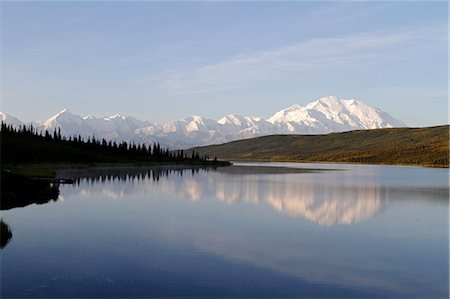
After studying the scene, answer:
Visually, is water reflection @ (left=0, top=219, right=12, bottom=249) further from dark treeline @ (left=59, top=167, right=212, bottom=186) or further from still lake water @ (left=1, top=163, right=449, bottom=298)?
dark treeline @ (left=59, top=167, right=212, bottom=186)

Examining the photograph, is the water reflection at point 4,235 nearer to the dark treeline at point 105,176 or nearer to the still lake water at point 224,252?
the still lake water at point 224,252

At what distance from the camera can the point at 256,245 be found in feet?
112

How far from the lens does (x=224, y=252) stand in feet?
102

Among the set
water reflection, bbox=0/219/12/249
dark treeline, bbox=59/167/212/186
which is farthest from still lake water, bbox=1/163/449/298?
dark treeline, bbox=59/167/212/186

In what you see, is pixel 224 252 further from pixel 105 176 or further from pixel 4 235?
pixel 105 176

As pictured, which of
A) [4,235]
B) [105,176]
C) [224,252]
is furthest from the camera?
[105,176]

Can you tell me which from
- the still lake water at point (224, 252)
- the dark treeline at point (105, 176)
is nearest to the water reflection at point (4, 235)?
the still lake water at point (224, 252)

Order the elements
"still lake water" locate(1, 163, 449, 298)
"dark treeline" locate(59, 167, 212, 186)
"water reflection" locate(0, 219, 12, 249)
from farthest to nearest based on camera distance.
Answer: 1. "dark treeline" locate(59, 167, 212, 186)
2. "water reflection" locate(0, 219, 12, 249)
3. "still lake water" locate(1, 163, 449, 298)

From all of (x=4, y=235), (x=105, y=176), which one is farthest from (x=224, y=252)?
Result: (x=105, y=176)

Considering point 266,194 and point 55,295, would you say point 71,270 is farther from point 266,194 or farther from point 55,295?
point 266,194

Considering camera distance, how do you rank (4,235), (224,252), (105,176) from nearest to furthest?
(224,252) < (4,235) < (105,176)

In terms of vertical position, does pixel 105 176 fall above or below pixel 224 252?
above

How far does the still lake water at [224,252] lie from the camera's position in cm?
2338

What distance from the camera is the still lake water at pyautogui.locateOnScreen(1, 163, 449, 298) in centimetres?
2338
